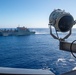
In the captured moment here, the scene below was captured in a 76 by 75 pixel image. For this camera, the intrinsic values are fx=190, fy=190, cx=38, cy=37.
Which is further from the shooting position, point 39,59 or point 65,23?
point 39,59

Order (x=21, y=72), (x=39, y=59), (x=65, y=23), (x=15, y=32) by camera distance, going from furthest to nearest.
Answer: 1. (x=15, y=32)
2. (x=39, y=59)
3. (x=21, y=72)
4. (x=65, y=23)

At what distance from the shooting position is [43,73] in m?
2.37

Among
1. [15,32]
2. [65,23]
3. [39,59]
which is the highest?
[65,23]

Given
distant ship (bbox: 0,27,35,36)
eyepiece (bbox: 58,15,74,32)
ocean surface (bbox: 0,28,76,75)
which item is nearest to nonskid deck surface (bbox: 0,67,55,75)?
eyepiece (bbox: 58,15,74,32)

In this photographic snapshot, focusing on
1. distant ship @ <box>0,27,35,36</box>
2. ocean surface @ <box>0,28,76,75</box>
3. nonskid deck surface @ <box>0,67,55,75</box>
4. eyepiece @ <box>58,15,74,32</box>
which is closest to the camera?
eyepiece @ <box>58,15,74,32</box>

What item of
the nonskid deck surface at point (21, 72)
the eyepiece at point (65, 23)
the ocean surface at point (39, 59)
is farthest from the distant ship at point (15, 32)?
the eyepiece at point (65, 23)

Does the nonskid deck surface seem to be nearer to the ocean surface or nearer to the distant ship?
A: the ocean surface

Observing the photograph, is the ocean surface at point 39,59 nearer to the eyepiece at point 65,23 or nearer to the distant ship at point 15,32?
the eyepiece at point 65,23

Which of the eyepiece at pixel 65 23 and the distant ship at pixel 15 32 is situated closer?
the eyepiece at pixel 65 23

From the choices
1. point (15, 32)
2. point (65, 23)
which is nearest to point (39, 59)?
point (65, 23)

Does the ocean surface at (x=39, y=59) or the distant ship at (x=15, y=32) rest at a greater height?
the ocean surface at (x=39, y=59)

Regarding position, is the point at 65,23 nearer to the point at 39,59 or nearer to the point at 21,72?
the point at 21,72

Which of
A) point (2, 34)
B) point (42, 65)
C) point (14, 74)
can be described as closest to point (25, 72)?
point (14, 74)

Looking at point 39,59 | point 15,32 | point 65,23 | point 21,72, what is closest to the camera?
point 65,23
